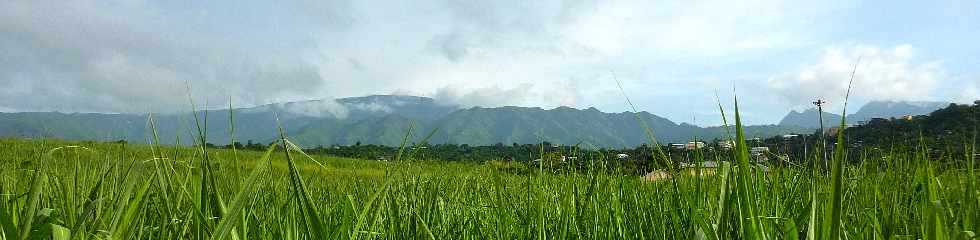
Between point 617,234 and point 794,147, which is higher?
point 794,147

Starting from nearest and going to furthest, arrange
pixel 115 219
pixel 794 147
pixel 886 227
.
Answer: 1. pixel 115 219
2. pixel 886 227
3. pixel 794 147

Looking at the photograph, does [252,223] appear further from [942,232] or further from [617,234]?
[942,232]

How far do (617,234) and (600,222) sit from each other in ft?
0.23

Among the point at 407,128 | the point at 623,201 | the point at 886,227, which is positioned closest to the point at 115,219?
the point at 407,128

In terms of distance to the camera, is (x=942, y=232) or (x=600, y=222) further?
(x=600, y=222)

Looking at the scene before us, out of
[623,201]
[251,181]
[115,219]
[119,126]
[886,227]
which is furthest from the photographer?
[119,126]

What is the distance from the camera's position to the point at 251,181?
106 centimetres

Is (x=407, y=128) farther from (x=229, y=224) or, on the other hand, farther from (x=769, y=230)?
(x=769, y=230)

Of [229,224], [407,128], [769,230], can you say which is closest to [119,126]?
[407,128]

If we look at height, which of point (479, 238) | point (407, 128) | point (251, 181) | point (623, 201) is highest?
point (407, 128)

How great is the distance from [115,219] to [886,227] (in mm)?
2089

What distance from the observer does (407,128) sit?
5.61 ft

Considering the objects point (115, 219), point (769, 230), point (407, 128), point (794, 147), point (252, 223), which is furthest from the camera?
point (794, 147)

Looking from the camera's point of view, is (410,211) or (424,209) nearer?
(424,209)
